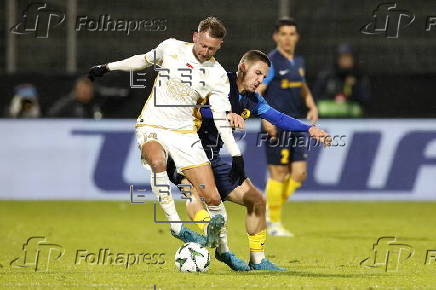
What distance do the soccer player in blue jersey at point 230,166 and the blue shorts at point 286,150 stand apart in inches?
162

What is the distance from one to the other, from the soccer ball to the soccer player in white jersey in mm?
A: 97

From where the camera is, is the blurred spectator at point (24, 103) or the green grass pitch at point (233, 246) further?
the blurred spectator at point (24, 103)

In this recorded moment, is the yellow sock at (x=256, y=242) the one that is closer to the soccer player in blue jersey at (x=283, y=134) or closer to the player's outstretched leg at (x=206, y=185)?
the player's outstretched leg at (x=206, y=185)

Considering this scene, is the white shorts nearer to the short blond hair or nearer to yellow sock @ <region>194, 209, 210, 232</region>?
yellow sock @ <region>194, 209, 210, 232</region>

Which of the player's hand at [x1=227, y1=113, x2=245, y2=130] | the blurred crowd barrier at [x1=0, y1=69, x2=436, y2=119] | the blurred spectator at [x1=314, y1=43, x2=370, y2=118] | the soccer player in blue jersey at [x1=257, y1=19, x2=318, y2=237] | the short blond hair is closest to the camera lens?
the player's hand at [x1=227, y1=113, x2=245, y2=130]

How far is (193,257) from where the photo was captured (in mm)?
9516

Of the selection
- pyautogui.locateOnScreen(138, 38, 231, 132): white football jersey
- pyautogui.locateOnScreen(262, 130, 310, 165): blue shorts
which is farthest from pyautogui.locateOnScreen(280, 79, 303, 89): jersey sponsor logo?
pyautogui.locateOnScreen(138, 38, 231, 132): white football jersey

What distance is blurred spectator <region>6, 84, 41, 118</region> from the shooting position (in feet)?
62.2

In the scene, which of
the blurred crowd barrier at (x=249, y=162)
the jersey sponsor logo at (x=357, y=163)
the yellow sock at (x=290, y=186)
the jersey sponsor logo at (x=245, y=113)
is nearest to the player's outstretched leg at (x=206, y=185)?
the jersey sponsor logo at (x=245, y=113)

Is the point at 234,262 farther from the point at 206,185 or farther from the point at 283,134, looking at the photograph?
the point at 283,134

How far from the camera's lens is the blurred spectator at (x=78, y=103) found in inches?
746

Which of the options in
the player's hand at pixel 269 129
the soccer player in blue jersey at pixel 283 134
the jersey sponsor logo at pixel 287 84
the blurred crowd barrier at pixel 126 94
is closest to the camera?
the player's hand at pixel 269 129

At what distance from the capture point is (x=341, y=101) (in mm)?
18969

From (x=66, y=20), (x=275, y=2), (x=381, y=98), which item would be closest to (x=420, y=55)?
(x=381, y=98)
